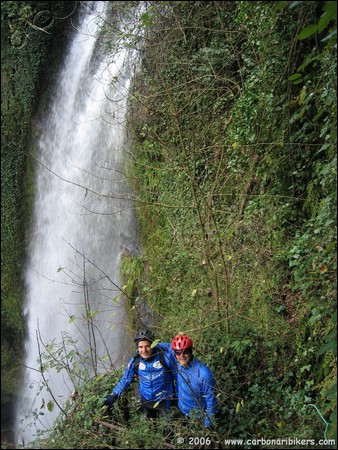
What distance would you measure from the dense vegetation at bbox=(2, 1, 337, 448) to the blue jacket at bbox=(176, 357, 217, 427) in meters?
0.19

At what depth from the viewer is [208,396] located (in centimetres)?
446

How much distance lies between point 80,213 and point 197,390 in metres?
6.61

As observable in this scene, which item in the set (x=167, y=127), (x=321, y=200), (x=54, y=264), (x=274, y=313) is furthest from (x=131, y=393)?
(x=54, y=264)

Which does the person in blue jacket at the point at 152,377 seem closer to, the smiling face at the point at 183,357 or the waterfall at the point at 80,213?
the smiling face at the point at 183,357

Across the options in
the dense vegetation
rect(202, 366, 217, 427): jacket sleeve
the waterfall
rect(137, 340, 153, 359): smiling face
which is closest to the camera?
rect(202, 366, 217, 427): jacket sleeve

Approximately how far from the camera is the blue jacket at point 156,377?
16.0 feet

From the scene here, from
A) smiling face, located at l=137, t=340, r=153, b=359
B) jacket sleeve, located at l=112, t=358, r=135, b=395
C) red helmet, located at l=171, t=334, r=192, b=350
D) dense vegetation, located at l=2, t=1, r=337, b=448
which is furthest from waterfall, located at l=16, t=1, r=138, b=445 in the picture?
red helmet, located at l=171, t=334, r=192, b=350

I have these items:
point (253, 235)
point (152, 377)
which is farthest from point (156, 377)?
point (253, 235)

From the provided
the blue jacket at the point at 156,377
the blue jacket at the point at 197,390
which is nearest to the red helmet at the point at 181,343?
the blue jacket at the point at 197,390

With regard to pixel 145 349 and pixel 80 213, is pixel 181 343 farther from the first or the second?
pixel 80 213

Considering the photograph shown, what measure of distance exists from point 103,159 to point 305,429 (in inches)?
271

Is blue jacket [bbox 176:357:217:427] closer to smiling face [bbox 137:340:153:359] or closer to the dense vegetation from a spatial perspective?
the dense vegetation

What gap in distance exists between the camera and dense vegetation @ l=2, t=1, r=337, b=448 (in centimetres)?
471

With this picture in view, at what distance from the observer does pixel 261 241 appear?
6254 millimetres
